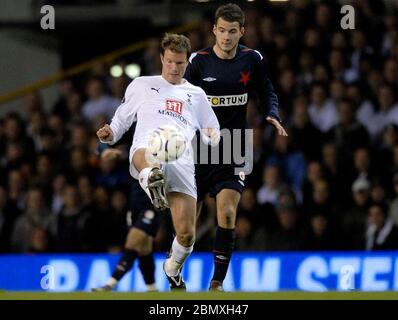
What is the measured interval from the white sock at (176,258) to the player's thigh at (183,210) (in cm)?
23

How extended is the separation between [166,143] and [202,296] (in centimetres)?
189

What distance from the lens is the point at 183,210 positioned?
9.77 m

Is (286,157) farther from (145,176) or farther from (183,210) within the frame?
(145,176)

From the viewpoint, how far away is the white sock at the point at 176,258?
1007 cm

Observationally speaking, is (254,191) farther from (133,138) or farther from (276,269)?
(133,138)

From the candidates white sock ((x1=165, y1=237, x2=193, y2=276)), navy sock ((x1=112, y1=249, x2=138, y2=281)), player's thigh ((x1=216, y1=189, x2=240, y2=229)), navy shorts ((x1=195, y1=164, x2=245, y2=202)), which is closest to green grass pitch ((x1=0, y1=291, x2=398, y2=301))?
white sock ((x1=165, y1=237, x2=193, y2=276))

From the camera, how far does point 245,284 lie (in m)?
13.8

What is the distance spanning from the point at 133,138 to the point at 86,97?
236 inches

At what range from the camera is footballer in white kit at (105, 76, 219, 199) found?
32.2 feet

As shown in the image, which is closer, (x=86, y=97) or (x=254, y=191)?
(x=254, y=191)

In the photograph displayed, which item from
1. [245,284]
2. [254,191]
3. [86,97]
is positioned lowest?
[245,284]

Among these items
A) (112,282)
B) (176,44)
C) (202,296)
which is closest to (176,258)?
(176,44)
